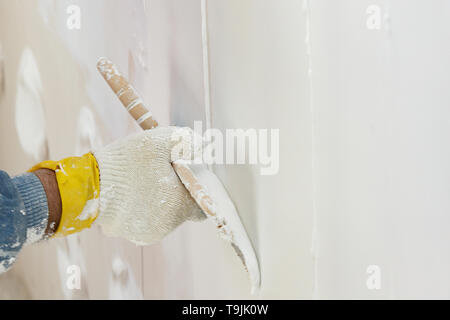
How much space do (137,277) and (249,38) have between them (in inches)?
39.7

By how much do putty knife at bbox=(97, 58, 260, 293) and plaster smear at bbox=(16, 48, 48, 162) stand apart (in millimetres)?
809

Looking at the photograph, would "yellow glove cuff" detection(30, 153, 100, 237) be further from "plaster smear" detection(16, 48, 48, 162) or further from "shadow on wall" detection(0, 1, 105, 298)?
"plaster smear" detection(16, 48, 48, 162)

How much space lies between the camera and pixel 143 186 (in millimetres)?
1136

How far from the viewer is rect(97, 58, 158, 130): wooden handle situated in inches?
45.4

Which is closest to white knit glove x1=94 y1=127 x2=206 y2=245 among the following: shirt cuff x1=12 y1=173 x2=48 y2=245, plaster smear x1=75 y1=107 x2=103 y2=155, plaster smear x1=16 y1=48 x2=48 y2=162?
shirt cuff x1=12 y1=173 x2=48 y2=245

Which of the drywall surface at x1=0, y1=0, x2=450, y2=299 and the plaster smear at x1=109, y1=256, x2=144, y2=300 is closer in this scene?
the drywall surface at x1=0, y1=0, x2=450, y2=299

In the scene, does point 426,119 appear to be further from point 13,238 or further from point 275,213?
point 13,238

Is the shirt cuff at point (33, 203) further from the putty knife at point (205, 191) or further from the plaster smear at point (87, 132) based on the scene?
the plaster smear at point (87, 132)

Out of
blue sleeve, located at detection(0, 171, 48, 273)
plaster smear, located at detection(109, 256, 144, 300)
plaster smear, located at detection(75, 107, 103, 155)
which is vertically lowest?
plaster smear, located at detection(109, 256, 144, 300)

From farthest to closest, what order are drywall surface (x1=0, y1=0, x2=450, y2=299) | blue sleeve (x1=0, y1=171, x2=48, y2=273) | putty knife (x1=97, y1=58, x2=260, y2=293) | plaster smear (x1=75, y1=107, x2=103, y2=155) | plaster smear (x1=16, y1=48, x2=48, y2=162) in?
plaster smear (x1=16, y1=48, x2=48, y2=162), plaster smear (x1=75, y1=107, x2=103, y2=155), putty knife (x1=97, y1=58, x2=260, y2=293), blue sleeve (x1=0, y1=171, x2=48, y2=273), drywall surface (x1=0, y1=0, x2=450, y2=299)

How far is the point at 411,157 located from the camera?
0.81 metres

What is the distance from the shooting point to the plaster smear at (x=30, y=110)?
6.06 feet

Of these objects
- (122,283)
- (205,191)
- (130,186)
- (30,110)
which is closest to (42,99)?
(30,110)

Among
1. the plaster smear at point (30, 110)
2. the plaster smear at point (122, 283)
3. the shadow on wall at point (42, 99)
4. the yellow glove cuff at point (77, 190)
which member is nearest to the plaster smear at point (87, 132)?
the shadow on wall at point (42, 99)
